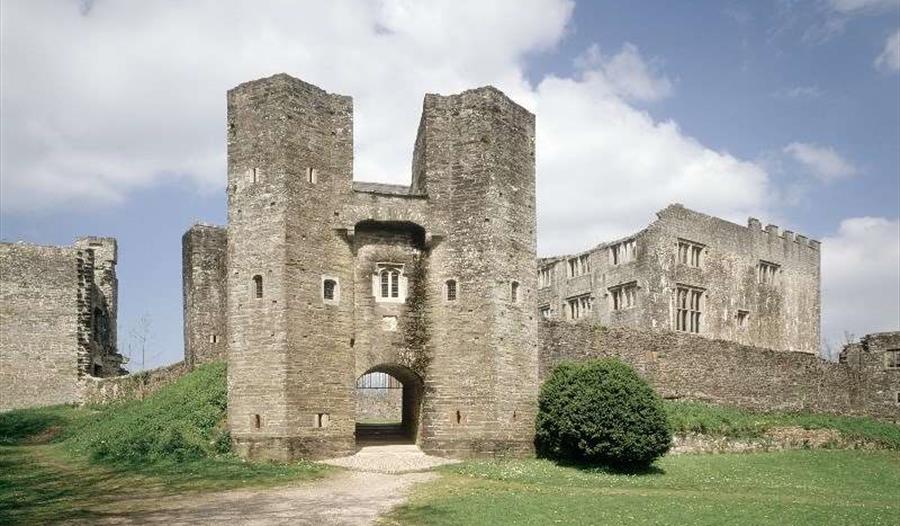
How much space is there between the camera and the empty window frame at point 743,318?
182 ft

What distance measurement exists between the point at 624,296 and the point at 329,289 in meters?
26.6

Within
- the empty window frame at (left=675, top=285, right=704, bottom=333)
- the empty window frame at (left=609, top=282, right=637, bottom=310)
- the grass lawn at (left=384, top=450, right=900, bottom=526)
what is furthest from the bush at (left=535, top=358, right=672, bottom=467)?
the empty window frame at (left=675, top=285, right=704, bottom=333)

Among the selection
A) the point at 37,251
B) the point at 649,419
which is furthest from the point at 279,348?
the point at 37,251

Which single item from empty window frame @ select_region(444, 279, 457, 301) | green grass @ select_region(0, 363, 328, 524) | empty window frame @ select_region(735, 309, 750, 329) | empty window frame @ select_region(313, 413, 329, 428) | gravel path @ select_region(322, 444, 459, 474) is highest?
empty window frame @ select_region(444, 279, 457, 301)

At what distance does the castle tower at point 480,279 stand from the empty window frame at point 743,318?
1103 inches

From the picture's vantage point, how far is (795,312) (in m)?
59.8

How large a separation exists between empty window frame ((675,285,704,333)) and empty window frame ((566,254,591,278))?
21.3 feet

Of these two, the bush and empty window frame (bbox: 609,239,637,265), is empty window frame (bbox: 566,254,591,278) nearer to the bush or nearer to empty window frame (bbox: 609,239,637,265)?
empty window frame (bbox: 609,239,637,265)

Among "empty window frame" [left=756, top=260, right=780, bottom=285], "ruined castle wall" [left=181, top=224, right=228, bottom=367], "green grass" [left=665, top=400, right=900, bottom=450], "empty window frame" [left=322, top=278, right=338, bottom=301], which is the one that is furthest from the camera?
"empty window frame" [left=756, top=260, right=780, bottom=285]

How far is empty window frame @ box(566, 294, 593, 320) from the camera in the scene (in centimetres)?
5534

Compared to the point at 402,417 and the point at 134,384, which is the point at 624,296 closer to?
the point at 402,417

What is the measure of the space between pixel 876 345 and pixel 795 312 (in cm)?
1126

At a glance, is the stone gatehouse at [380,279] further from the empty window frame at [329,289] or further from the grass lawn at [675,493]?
the grass lawn at [675,493]

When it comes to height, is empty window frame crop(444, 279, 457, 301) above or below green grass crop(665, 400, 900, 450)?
above
